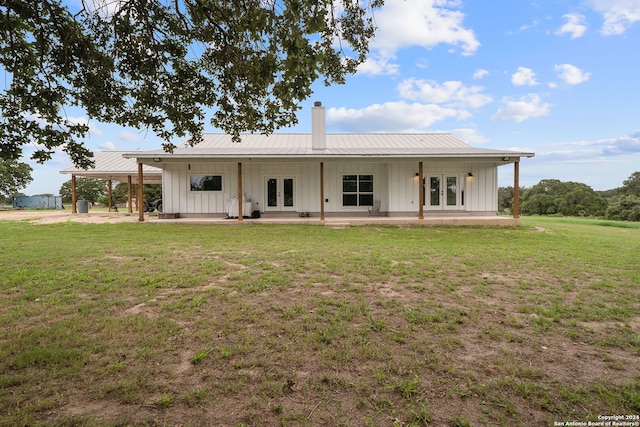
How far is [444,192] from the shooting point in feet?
48.6

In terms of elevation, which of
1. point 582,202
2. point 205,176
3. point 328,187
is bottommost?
point 582,202

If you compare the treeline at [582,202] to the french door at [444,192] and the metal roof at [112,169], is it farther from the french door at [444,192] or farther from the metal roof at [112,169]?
the metal roof at [112,169]

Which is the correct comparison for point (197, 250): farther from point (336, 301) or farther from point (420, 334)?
point (420, 334)

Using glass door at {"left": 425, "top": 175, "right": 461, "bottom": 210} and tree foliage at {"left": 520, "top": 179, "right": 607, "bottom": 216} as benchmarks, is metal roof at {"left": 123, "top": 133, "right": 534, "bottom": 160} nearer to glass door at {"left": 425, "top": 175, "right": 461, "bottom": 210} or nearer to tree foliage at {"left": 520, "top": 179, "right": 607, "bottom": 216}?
glass door at {"left": 425, "top": 175, "right": 461, "bottom": 210}

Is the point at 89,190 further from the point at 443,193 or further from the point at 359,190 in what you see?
the point at 443,193

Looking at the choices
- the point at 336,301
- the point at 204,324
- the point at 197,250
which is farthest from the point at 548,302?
the point at 197,250

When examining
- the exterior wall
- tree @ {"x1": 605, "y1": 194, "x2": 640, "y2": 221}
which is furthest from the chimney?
tree @ {"x1": 605, "y1": 194, "x2": 640, "y2": 221}

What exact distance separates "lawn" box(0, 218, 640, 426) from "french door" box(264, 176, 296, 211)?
28.3 ft

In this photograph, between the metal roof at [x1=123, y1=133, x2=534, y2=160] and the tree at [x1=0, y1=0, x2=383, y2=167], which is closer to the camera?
the tree at [x1=0, y1=0, x2=383, y2=167]

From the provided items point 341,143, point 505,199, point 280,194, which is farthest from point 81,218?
point 505,199

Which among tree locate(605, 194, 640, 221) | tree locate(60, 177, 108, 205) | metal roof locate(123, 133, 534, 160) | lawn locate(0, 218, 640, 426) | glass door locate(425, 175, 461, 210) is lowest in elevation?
lawn locate(0, 218, 640, 426)

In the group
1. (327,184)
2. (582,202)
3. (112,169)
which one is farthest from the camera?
(582,202)

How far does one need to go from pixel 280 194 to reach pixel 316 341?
12356 mm

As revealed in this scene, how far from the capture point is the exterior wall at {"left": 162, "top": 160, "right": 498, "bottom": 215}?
14562mm
